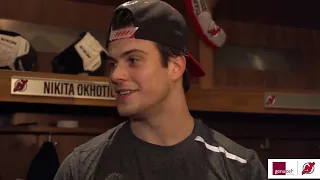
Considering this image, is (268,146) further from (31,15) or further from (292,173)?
(31,15)

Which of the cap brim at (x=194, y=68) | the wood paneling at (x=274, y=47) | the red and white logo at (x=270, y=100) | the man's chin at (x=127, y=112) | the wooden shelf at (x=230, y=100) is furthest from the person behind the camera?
the wood paneling at (x=274, y=47)

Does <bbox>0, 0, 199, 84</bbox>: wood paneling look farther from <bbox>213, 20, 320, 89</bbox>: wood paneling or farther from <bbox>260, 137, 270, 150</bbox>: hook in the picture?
<bbox>260, 137, 270, 150</bbox>: hook

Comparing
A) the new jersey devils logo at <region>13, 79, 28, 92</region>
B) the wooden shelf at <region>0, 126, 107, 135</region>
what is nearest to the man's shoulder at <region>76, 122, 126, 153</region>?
the new jersey devils logo at <region>13, 79, 28, 92</region>

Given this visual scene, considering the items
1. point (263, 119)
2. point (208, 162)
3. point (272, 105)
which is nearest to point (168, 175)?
point (208, 162)

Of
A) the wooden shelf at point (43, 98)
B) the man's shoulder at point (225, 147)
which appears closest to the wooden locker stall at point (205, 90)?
the wooden shelf at point (43, 98)

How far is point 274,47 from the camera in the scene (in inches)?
98.3

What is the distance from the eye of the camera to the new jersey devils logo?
1.59 metres

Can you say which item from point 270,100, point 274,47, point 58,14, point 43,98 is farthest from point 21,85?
point 274,47

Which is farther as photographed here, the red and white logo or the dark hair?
the red and white logo

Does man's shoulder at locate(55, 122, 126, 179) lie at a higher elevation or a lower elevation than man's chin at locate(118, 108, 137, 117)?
lower

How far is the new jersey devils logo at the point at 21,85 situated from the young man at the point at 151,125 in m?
0.60

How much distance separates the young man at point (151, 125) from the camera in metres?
1.00

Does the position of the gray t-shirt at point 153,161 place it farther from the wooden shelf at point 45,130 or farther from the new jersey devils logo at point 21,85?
the wooden shelf at point 45,130

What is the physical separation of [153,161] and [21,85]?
71 centimetres
